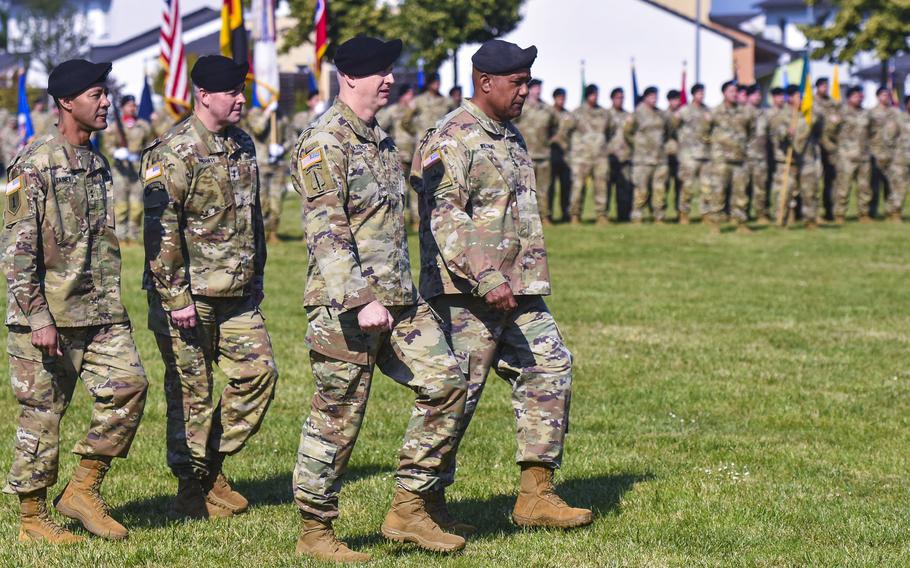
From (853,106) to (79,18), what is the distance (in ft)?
232

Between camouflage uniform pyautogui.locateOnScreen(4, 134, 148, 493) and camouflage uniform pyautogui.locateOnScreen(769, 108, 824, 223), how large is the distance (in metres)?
20.1

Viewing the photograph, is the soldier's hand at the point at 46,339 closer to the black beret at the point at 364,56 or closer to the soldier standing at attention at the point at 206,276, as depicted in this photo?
the soldier standing at attention at the point at 206,276

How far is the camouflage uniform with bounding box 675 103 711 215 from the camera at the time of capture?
2573 cm

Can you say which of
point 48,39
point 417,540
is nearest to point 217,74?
point 417,540

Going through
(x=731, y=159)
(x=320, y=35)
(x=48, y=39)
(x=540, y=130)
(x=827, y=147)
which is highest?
(x=48, y=39)

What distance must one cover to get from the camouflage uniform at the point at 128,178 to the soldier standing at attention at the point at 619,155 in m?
8.77

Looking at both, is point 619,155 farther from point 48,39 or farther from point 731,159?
point 48,39

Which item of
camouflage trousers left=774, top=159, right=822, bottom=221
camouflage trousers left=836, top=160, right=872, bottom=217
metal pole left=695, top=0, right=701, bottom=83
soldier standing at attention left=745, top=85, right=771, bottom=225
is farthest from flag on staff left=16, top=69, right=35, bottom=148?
metal pole left=695, top=0, right=701, bottom=83

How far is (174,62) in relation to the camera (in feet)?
71.0

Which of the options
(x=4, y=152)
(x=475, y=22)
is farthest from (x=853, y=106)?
(x=475, y=22)

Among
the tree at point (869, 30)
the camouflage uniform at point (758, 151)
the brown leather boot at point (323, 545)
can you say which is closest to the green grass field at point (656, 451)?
the brown leather boot at point (323, 545)

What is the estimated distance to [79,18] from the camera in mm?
88500

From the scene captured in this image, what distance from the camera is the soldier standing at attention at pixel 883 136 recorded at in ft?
87.9

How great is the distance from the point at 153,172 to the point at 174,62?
49.6 ft
